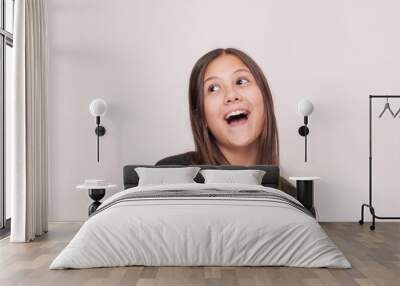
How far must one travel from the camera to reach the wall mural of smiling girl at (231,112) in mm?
7238

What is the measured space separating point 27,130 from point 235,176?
2370mm

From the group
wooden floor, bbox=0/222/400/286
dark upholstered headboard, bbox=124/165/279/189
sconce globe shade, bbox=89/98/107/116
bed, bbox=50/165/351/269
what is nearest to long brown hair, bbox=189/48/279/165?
dark upholstered headboard, bbox=124/165/279/189

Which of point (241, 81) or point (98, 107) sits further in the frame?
point (241, 81)

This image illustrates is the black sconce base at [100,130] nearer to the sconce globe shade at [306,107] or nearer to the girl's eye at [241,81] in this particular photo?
the girl's eye at [241,81]

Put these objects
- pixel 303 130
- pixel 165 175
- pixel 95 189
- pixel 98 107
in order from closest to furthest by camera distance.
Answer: pixel 165 175, pixel 95 189, pixel 98 107, pixel 303 130

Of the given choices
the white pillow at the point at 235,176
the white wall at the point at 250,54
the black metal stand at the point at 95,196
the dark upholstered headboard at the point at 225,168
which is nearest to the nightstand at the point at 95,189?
the black metal stand at the point at 95,196

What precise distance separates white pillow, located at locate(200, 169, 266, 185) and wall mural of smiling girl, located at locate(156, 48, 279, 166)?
0.52m

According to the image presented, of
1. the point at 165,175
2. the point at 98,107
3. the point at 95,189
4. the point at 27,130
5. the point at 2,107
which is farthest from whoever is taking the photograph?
the point at 98,107

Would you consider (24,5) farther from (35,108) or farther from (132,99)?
(132,99)

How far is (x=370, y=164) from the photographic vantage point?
6977mm

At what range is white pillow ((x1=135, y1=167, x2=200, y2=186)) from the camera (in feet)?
21.7

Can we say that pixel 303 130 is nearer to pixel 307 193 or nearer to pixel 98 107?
pixel 307 193

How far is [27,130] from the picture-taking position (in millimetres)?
5961

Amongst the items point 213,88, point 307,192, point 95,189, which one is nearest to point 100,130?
point 95,189
